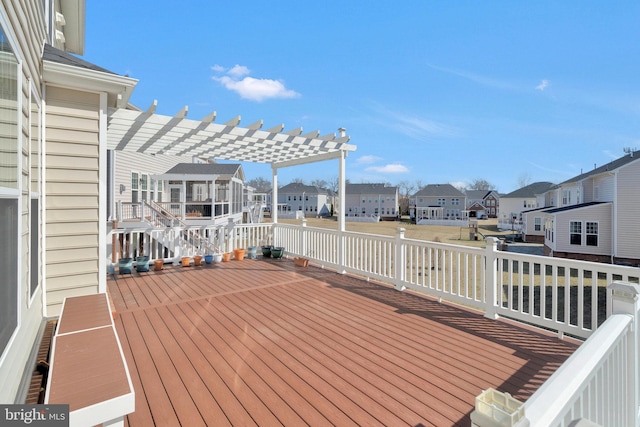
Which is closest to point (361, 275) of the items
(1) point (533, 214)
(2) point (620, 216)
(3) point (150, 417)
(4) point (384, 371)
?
(4) point (384, 371)

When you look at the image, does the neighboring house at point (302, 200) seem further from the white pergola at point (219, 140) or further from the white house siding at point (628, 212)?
the white pergola at point (219, 140)

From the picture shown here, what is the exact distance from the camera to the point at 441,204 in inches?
1881

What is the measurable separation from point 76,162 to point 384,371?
3.92m

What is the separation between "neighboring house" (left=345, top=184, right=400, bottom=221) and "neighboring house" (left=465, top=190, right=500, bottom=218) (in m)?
12.9

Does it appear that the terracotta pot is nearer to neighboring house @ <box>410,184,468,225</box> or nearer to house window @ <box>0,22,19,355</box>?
house window @ <box>0,22,19,355</box>

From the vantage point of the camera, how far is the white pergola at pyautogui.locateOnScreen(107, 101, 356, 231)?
4.56 m

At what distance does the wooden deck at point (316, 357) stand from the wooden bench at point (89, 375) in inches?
19.5

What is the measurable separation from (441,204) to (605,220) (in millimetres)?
31919

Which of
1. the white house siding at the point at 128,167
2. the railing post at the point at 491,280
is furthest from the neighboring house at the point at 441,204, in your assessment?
the railing post at the point at 491,280

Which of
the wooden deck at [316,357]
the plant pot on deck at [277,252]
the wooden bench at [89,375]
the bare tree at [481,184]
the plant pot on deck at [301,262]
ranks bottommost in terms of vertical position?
the wooden deck at [316,357]

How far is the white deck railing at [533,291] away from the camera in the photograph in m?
1.14

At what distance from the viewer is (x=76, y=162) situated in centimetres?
344

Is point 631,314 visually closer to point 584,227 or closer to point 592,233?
point 592,233

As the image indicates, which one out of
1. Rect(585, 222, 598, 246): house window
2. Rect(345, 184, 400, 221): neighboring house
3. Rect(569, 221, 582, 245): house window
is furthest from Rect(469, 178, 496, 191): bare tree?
Rect(585, 222, 598, 246): house window
